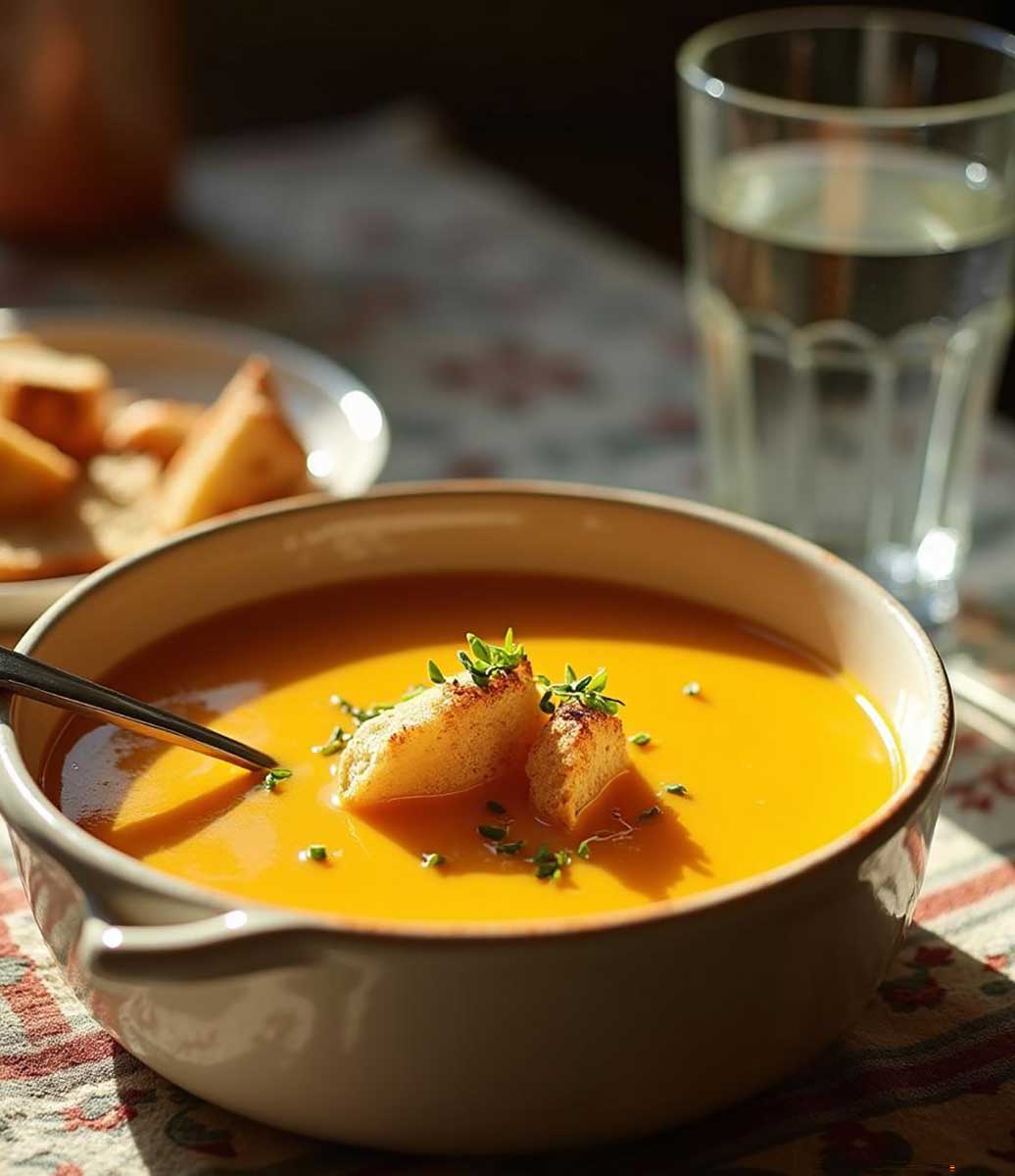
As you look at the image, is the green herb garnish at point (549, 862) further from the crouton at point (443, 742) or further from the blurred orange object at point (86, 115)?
the blurred orange object at point (86, 115)

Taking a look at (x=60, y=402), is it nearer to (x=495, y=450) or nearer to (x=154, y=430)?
(x=154, y=430)

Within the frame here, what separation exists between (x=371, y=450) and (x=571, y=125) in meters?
2.19

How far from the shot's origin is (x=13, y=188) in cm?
244

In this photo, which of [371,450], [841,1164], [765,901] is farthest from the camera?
[371,450]

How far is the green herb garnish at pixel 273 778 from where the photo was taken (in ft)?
3.51

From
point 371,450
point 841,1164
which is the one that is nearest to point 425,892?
point 841,1164

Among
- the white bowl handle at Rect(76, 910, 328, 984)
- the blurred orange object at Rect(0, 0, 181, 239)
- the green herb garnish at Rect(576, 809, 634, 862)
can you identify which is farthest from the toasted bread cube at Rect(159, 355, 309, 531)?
the blurred orange object at Rect(0, 0, 181, 239)

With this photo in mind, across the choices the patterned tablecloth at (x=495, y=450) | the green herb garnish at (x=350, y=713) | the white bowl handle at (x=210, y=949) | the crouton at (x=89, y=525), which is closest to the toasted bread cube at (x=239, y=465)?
the crouton at (x=89, y=525)

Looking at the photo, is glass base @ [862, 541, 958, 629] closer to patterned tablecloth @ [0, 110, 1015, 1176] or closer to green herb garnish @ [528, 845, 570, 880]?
patterned tablecloth @ [0, 110, 1015, 1176]

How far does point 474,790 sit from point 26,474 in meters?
0.74

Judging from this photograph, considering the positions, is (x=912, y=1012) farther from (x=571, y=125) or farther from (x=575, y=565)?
(x=571, y=125)

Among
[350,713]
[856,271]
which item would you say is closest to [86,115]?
[856,271]

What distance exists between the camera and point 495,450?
1955 millimetres

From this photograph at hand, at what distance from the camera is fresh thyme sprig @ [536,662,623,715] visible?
1.06 m
